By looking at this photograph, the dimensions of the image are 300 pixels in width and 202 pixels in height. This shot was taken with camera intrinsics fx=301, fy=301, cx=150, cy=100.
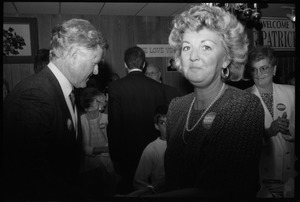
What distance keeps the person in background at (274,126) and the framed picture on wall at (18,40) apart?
83 centimetres

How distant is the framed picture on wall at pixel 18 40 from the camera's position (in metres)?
1.10

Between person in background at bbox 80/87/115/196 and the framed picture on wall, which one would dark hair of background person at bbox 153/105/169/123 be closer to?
person in background at bbox 80/87/115/196

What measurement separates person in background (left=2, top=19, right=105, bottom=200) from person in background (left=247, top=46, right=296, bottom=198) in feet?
2.07

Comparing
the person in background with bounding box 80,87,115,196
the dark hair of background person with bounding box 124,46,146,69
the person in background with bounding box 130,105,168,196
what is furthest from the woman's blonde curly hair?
the person in background with bounding box 80,87,115,196

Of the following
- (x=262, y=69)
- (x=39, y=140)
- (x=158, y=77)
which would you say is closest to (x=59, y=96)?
(x=39, y=140)

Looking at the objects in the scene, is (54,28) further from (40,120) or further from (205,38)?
(205,38)

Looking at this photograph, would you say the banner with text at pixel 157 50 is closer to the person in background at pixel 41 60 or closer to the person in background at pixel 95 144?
the person in background at pixel 95 144

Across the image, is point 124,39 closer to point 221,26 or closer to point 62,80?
point 62,80

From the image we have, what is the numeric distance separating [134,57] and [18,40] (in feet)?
1.44

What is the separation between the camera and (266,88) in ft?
3.89

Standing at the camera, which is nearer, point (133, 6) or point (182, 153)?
point (182, 153)

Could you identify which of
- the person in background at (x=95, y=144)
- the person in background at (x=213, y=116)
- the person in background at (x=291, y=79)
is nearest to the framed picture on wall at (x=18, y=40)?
the person in background at (x=95, y=144)

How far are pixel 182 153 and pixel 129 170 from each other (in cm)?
26

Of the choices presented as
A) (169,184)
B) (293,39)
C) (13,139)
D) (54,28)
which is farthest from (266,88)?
(13,139)
